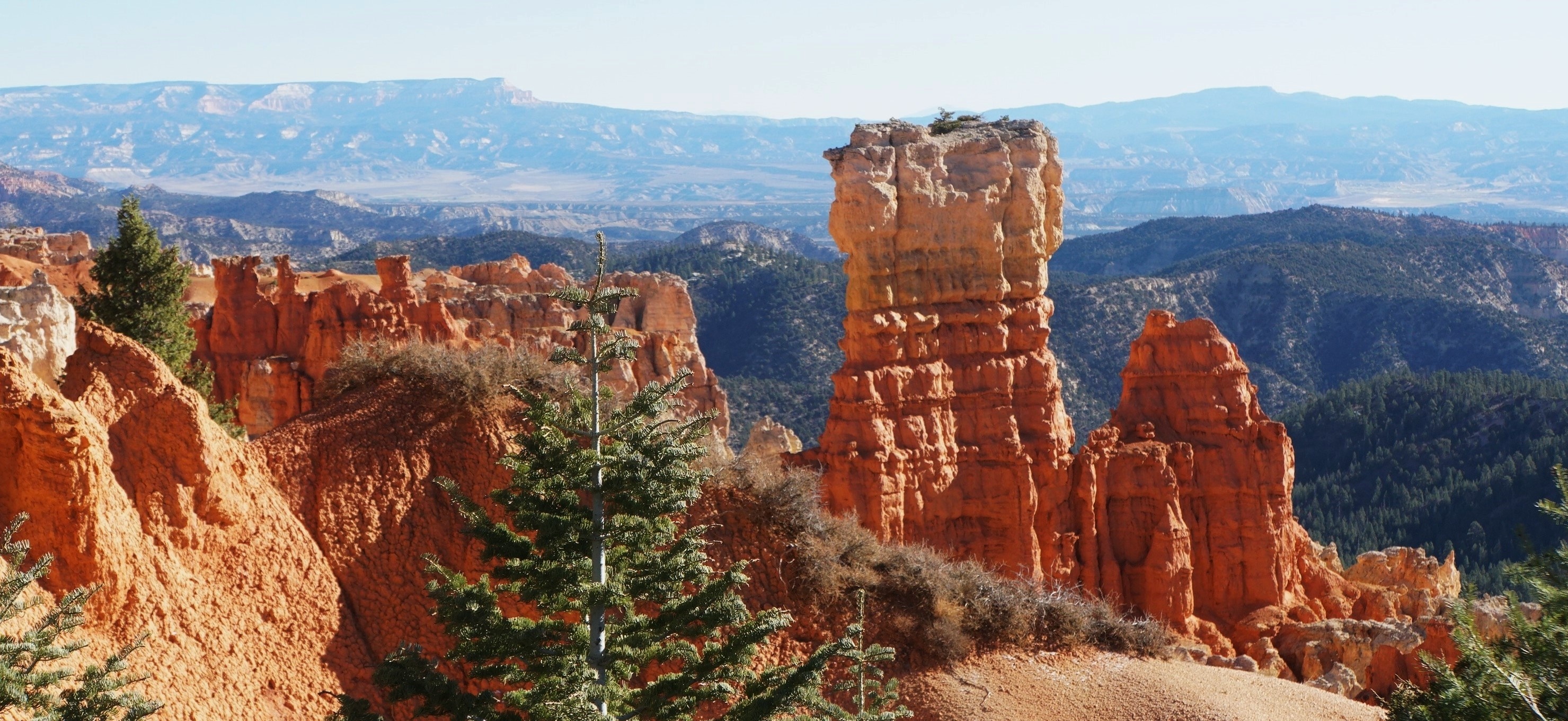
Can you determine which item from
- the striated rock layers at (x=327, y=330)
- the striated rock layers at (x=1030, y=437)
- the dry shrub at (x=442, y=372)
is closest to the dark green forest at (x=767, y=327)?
the striated rock layers at (x=327, y=330)

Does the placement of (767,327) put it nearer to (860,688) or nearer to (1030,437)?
(1030,437)

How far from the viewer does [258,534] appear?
62.6 ft

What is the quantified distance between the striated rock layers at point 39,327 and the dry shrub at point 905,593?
8.86 metres

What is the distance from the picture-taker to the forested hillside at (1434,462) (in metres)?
64.0

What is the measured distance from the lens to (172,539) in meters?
17.9

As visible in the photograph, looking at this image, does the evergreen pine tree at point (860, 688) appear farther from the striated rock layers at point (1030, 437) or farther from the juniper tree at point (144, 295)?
the juniper tree at point (144, 295)

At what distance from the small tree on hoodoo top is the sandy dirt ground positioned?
5.12 meters

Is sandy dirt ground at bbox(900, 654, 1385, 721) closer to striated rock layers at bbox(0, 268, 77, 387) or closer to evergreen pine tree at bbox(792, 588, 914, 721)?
evergreen pine tree at bbox(792, 588, 914, 721)

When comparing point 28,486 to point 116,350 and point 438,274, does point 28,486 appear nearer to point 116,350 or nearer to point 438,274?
point 116,350

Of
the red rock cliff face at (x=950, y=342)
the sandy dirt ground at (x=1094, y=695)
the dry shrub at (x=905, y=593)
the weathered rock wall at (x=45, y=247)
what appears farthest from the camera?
the weathered rock wall at (x=45, y=247)

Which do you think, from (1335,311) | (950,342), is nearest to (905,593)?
(950,342)

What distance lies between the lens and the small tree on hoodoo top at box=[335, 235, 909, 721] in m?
15.4

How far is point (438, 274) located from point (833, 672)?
53.9 metres

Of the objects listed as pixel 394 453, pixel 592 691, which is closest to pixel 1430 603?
pixel 394 453
